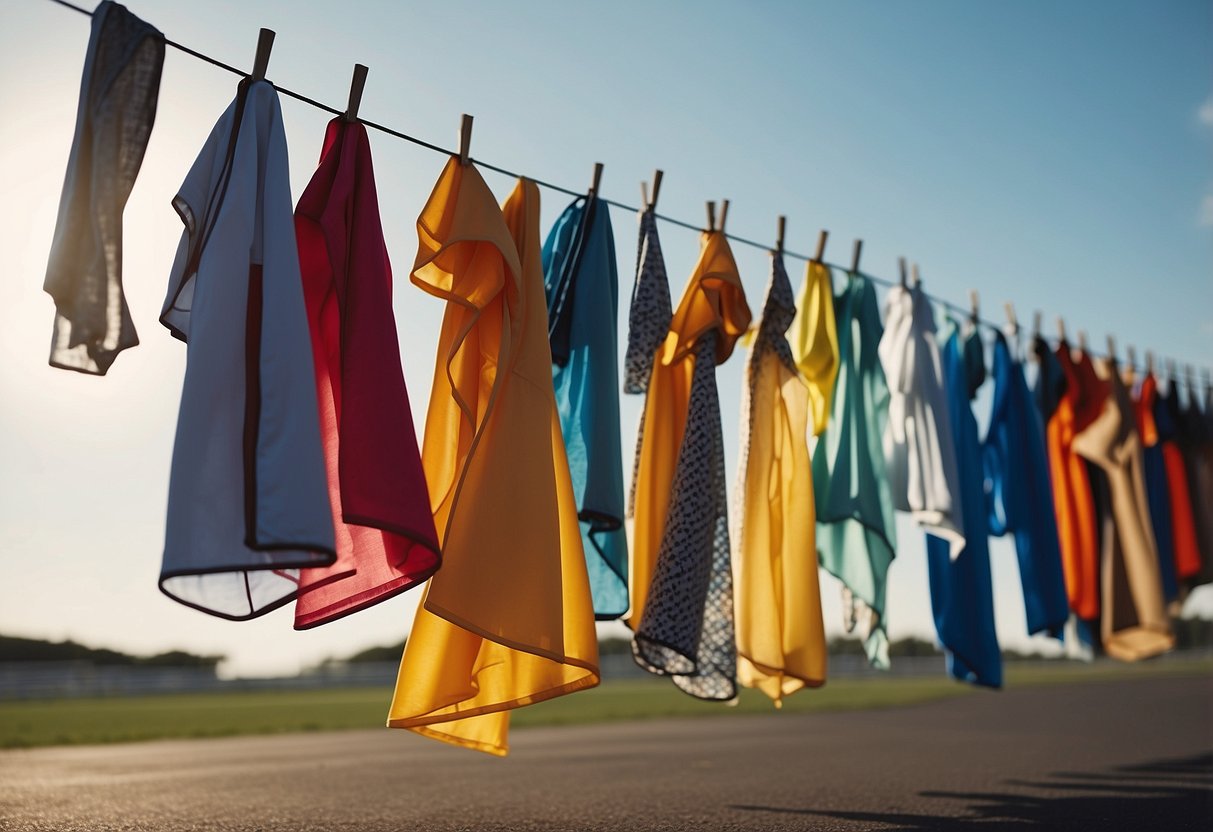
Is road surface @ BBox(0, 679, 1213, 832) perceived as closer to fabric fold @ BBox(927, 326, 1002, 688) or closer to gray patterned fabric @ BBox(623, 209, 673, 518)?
fabric fold @ BBox(927, 326, 1002, 688)

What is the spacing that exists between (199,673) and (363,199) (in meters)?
21.5

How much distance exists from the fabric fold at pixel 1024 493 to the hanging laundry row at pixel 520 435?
15mm

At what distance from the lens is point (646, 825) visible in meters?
3.38

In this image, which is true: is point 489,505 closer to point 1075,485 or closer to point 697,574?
point 697,574

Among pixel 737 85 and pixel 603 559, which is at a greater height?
pixel 737 85

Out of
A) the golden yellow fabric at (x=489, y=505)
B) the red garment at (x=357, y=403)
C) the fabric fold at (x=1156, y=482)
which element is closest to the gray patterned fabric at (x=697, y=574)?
the golden yellow fabric at (x=489, y=505)

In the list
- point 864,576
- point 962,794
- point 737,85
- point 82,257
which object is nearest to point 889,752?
point 962,794

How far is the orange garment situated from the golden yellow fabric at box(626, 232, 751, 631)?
248 cm

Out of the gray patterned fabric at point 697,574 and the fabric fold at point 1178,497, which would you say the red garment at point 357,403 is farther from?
the fabric fold at point 1178,497

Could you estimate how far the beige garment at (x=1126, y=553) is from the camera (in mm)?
5285

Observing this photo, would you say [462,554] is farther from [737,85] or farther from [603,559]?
[737,85]

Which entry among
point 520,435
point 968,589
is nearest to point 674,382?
point 520,435

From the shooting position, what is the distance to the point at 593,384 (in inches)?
131

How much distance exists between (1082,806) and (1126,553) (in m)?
1.97
